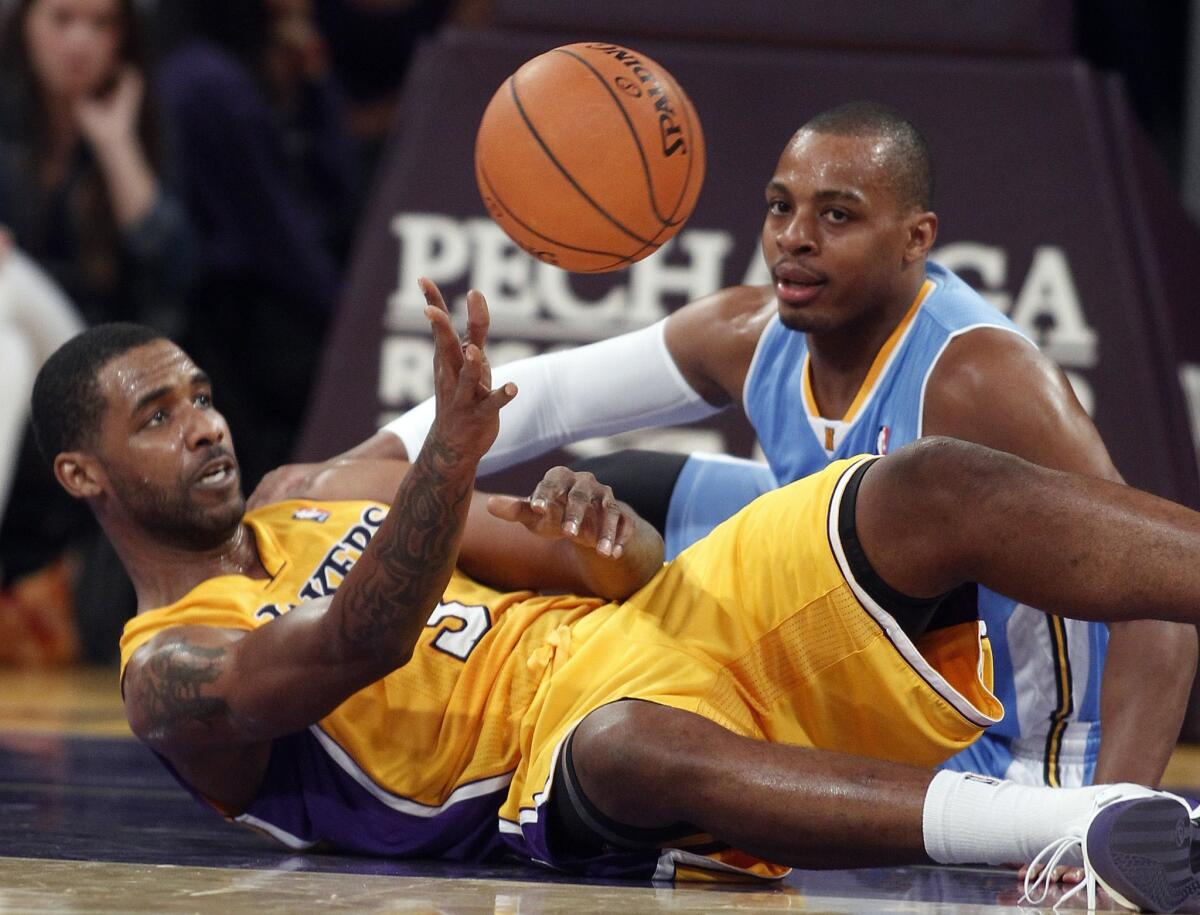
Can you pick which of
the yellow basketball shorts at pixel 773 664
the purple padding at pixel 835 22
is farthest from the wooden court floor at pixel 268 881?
the purple padding at pixel 835 22

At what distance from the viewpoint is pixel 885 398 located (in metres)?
3.76

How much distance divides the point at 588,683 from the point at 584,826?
26cm

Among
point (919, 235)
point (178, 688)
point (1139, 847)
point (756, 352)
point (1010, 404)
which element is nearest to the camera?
point (1139, 847)

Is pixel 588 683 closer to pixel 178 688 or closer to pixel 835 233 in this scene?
pixel 178 688

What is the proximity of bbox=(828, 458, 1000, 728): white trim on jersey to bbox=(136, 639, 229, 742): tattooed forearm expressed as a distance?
40.3 inches

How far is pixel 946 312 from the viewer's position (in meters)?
3.78

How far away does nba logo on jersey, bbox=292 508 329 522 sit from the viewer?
11.7 ft

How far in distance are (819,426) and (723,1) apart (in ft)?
7.01

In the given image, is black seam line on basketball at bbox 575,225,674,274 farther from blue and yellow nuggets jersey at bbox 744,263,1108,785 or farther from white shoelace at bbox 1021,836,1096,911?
white shoelace at bbox 1021,836,1096,911

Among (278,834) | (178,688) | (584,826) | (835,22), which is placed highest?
(835,22)

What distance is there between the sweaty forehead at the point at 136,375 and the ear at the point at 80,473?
0.13 m

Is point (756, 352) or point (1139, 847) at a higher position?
point (756, 352)

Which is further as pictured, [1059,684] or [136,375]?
[1059,684]

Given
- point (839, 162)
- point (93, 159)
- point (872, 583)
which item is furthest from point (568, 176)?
point (93, 159)
